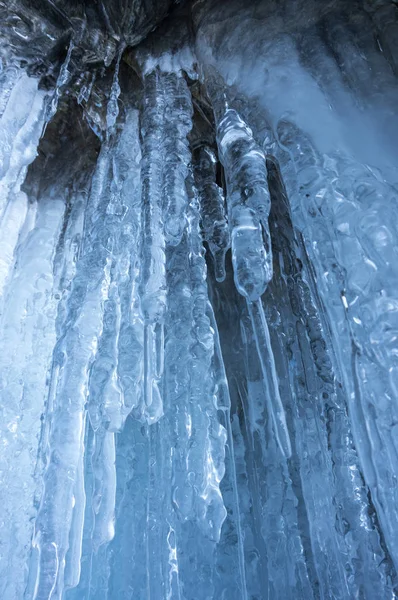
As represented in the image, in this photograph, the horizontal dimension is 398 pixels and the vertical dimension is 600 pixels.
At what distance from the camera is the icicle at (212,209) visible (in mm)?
1592

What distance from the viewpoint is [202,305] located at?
1454 millimetres

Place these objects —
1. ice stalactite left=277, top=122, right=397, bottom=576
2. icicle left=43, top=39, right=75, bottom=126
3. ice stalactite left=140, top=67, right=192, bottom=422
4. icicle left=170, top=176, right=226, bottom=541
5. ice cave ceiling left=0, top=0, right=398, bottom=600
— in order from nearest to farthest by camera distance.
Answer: ice stalactite left=277, top=122, right=397, bottom=576, ice cave ceiling left=0, top=0, right=398, bottom=600, icicle left=170, top=176, right=226, bottom=541, ice stalactite left=140, top=67, right=192, bottom=422, icicle left=43, top=39, right=75, bottom=126

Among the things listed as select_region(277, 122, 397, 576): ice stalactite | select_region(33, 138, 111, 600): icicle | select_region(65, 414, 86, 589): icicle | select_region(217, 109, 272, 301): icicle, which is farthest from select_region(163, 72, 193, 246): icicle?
select_region(65, 414, 86, 589): icicle

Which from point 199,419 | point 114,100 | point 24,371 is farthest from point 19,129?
point 199,419

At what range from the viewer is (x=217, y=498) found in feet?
3.92

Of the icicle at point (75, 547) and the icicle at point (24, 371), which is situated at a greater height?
the icicle at point (24, 371)

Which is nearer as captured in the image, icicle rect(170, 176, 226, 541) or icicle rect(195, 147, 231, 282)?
icicle rect(170, 176, 226, 541)

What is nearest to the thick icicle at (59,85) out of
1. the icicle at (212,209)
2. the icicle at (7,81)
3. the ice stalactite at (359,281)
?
the icicle at (7,81)

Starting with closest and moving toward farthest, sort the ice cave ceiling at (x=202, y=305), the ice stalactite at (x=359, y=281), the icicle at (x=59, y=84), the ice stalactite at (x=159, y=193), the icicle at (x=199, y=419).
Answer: the ice stalactite at (x=359, y=281), the ice cave ceiling at (x=202, y=305), the icicle at (x=199, y=419), the ice stalactite at (x=159, y=193), the icicle at (x=59, y=84)

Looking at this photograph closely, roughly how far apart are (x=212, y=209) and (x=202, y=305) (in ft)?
1.31

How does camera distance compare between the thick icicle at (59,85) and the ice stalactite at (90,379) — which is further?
the thick icicle at (59,85)

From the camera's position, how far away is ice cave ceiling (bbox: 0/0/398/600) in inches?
39.1

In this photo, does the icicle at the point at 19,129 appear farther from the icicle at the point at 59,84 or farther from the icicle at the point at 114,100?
the icicle at the point at 114,100

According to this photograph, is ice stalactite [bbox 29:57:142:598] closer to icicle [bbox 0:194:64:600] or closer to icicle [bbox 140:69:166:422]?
icicle [bbox 140:69:166:422]
